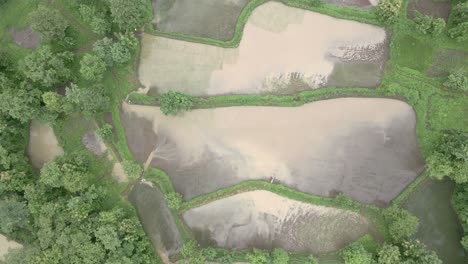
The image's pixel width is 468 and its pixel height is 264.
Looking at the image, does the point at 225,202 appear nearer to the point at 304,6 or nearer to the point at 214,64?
the point at 214,64

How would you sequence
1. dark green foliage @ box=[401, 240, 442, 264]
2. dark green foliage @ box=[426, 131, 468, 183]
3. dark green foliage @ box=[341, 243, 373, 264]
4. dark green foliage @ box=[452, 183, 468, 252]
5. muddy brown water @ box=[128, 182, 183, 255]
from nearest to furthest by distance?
dark green foliage @ box=[401, 240, 442, 264]
dark green foliage @ box=[426, 131, 468, 183]
dark green foliage @ box=[341, 243, 373, 264]
dark green foliage @ box=[452, 183, 468, 252]
muddy brown water @ box=[128, 182, 183, 255]

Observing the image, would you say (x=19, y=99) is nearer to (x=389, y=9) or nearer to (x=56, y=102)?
(x=56, y=102)

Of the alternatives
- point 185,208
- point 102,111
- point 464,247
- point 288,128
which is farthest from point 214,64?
point 464,247

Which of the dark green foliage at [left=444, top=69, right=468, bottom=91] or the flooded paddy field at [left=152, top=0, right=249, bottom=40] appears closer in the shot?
the dark green foliage at [left=444, top=69, right=468, bottom=91]

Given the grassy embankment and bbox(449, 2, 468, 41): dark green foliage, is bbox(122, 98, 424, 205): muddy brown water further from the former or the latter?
bbox(449, 2, 468, 41): dark green foliage

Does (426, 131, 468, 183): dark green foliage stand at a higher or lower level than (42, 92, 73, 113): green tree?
higher

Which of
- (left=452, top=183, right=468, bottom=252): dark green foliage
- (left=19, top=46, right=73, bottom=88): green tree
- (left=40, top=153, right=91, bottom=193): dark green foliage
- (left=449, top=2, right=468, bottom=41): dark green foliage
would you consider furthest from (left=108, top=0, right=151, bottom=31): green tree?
(left=452, top=183, right=468, bottom=252): dark green foliage

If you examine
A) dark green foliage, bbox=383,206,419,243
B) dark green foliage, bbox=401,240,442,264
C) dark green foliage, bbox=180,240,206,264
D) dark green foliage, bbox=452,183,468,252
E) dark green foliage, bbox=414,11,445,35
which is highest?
dark green foliage, bbox=414,11,445,35
